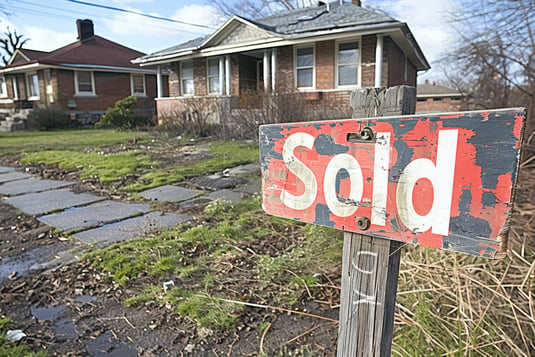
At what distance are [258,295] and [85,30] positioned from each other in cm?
2515

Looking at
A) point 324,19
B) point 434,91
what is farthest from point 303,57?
point 434,91

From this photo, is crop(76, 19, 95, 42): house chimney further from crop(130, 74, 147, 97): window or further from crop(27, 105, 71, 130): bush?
crop(27, 105, 71, 130): bush

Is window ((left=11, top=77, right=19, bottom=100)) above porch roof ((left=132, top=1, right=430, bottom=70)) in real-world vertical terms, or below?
below

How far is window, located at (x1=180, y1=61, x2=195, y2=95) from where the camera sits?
52.1 feet

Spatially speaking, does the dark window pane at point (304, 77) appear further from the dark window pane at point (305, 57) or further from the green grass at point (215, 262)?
the green grass at point (215, 262)

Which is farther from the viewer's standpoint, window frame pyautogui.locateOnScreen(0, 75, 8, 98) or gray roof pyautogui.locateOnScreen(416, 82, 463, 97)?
gray roof pyautogui.locateOnScreen(416, 82, 463, 97)

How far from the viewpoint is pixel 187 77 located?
16000mm

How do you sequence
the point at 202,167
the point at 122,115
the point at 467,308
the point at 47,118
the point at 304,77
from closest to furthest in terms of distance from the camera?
1. the point at 467,308
2. the point at 202,167
3. the point at 304,77
4. the point at 122,115
5. the point at 47,118

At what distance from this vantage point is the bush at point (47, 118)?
16.2m

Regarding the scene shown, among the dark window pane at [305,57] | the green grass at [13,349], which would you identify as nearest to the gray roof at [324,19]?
the dark window pane at [305,57]

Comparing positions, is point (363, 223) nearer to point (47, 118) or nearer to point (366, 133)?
point (366, 133)

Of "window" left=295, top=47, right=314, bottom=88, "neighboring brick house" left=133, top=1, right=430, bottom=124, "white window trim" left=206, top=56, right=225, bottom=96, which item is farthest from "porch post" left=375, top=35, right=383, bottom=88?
"white window trim" left=206, top=56, right=225, bottom=96

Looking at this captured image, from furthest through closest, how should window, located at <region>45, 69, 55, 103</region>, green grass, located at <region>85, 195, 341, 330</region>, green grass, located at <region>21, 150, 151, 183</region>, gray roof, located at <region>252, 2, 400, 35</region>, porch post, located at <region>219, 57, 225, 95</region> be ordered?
window, located at <region>45, 69, 55, 103</region> < porch post, located at <region>219, 57, 225, 95</region> < gray roof, located at <region>252, 2, 400, 35</region> < green grass, located at <region>21, 150, 151, 183</region> < green grass, located at <region>85, 195, 341, 330</region>

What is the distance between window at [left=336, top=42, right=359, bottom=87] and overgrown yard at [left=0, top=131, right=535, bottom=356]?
376 inches
